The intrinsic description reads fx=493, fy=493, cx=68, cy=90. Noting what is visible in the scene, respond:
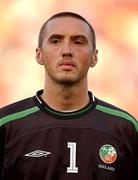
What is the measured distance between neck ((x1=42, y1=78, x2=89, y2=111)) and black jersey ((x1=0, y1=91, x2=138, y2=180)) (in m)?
0.05

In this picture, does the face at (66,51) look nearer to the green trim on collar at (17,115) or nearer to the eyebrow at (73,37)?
the eyebrow at (73,37)

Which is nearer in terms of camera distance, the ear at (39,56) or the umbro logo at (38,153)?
the umbro logo at (38,153)

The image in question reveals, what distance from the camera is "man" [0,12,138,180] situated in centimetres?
296

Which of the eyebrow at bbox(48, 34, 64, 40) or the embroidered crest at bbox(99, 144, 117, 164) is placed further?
the eyebrow at bbox(48, 34, 64, 40)

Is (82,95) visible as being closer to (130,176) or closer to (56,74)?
(56,74)

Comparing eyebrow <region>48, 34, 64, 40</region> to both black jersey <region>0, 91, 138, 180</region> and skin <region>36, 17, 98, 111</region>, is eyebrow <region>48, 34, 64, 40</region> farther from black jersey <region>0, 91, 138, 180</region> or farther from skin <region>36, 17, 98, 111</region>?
black jersey <region>0, 91, 138, 180</region>

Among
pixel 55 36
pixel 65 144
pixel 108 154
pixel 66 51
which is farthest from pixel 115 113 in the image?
pixel 55 36

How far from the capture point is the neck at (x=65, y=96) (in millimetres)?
3131

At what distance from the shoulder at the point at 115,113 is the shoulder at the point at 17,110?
428 mm

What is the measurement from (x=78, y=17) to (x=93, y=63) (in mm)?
330

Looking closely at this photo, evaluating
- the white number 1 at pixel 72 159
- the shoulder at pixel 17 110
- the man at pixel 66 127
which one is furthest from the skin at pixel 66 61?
the white number 1 at pixel 72 159

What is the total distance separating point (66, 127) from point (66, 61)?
0.41 metres

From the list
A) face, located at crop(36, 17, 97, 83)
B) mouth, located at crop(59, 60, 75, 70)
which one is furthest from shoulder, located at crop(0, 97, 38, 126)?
mouth, located at crop(59, 60, 75, 70)

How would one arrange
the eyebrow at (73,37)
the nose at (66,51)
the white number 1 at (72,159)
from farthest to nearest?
the eyebrow at (73,37) < the nose at (66,51) < the white number 1 at (72,159)
